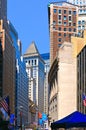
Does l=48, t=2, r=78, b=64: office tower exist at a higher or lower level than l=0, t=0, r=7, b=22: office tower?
lower

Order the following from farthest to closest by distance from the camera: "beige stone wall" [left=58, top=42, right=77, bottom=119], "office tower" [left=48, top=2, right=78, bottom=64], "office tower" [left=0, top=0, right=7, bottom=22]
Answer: "office tower" [left=0, top=0, right=7, bottom=22] < "office tower" [left=48, top=2, right=78, bottom=64] < "beige stone wall" [left=58, top=42, right=77, bottom=119]

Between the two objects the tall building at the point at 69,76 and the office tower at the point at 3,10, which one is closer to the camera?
the tall building at the point at 69,76

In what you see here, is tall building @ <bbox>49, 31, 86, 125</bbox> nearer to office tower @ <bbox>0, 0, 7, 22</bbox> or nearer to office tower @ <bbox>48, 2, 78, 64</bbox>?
office tower @ <bbox>48, 2, 78, 64</bbox>

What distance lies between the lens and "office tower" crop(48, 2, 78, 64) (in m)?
151

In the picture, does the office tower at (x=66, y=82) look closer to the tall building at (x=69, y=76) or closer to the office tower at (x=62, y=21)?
the tall building at (x=69, y=76)

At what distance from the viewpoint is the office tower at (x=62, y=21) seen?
495ft

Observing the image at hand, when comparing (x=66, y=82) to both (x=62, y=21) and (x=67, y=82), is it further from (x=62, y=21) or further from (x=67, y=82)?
(x=62, y=21)

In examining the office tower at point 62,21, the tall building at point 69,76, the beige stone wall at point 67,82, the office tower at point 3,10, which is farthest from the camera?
the office tower at point 3,10

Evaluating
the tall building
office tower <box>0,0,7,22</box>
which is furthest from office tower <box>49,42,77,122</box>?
office tower <box>0,0,7,22</box>

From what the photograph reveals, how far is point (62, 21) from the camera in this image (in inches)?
6038

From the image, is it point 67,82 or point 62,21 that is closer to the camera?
point 67,82

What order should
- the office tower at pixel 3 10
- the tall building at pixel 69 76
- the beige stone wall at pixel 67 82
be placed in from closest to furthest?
the tall building at pixel 69 76
the beige stone wall at pixel 67 82
the office tower at pixel 3 10

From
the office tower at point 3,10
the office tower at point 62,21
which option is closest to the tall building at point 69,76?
the office tower at point 62,21

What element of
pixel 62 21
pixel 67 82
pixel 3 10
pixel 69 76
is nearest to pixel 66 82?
pixel 67 82
